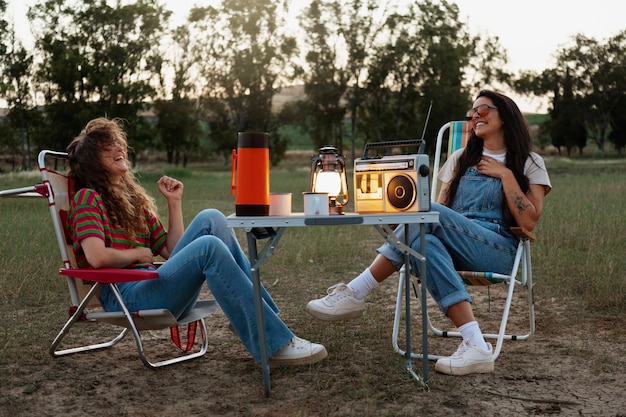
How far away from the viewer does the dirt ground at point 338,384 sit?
3299mm

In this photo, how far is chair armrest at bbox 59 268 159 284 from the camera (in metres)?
3.52

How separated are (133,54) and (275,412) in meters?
35.3

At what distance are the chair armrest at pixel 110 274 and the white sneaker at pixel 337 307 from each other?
802 millimetres

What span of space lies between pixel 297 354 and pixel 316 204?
814 mm

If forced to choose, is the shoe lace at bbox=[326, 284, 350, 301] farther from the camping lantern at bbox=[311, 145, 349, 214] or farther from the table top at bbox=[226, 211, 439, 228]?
the table top at bbox=[226, 211, 439, 228]

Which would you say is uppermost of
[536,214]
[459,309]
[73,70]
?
[73,70]

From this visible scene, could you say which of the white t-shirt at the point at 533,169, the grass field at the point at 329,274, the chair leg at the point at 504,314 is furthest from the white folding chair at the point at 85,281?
the white t-shirt at the point at 533,169

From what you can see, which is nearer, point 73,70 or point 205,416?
point 205,416

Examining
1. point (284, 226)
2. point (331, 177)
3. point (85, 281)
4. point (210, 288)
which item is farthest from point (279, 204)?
point (85, 281)

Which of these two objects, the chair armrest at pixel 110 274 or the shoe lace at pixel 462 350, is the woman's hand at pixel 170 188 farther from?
the shoe lace at pixel 462 350

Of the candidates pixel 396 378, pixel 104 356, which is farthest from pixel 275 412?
pixel 104 356

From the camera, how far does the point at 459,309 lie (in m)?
3.79

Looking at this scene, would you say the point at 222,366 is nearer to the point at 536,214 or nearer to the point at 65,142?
the point at 536,214

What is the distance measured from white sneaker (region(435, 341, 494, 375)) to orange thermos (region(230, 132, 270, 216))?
1151 mm
